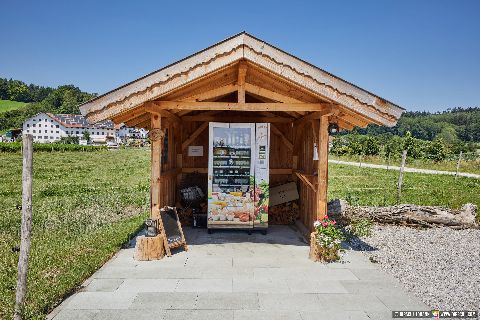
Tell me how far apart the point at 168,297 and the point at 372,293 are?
2.83 m

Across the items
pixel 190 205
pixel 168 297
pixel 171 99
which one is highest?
pixel 171 99

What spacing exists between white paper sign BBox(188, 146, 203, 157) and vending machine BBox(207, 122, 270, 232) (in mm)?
1814

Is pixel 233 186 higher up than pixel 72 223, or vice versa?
pixel 233 186

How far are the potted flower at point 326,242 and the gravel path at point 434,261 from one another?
0.88m

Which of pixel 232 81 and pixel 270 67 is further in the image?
pixel 232 81

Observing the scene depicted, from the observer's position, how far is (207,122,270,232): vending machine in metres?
8.49

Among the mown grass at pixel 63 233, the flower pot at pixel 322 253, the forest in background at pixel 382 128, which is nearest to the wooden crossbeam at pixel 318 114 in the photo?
the flower pot at pixel 322 253

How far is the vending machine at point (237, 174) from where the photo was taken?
8492mm

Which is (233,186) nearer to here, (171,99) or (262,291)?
(171,99)

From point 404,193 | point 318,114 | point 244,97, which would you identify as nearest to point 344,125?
point 318,114

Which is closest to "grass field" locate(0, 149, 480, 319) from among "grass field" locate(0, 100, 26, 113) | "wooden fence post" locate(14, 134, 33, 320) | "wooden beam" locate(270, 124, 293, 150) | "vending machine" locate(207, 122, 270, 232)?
"wooden fence post" locate(14, 134, 33, 320)

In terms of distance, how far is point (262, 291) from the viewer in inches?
212

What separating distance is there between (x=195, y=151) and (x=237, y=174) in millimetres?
2113

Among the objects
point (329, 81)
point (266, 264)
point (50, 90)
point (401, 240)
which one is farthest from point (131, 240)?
point (50, 90)
